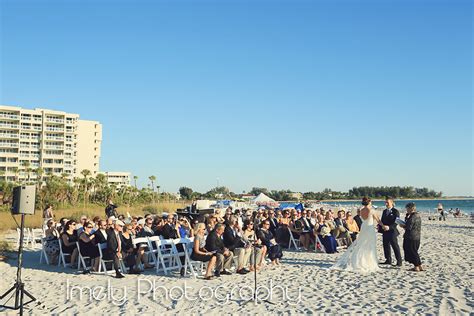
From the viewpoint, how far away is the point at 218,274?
9.11 meters

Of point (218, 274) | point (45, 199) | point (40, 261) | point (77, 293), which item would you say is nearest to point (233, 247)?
point (218, 274)

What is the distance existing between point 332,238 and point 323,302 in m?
5.83

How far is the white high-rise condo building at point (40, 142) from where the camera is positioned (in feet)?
229

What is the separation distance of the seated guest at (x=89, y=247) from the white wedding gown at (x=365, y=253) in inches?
198

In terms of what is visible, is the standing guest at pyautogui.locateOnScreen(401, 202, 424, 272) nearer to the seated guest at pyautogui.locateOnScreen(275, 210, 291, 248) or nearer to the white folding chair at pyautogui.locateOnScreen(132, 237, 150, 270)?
the seated guest at pyautogui.locateOnScreen(275, 210, 291, 248)

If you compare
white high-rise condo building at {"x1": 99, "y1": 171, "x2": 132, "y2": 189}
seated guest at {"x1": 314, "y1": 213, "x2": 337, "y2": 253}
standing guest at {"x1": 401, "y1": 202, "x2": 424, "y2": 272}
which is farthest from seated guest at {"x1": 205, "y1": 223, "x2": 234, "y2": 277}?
white high-rise condo building at {"x1": 99, "y1": 171, "x2": 132, "y2": 189}

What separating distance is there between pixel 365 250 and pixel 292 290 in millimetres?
2570

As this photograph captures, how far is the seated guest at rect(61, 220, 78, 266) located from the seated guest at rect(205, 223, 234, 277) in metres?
3.30

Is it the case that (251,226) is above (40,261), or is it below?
above

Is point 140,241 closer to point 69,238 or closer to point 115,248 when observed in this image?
point 115,248

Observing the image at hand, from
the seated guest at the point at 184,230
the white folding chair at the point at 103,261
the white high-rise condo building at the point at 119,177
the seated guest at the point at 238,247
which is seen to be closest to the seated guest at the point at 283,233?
the seated guest at the point at 184,230

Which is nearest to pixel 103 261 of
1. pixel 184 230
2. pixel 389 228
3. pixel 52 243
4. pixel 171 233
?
pixel 171 233

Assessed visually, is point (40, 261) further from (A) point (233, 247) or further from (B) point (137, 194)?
(B) point (137, 194)

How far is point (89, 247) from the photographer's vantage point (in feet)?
32.5
